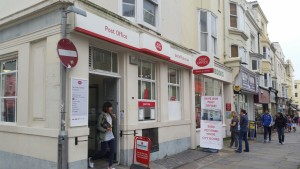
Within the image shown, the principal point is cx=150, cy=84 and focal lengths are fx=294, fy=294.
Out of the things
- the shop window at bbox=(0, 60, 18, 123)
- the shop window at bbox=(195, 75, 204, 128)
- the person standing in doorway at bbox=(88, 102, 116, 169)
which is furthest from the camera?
the shop window at bbox=(195, 75, 204, 128)

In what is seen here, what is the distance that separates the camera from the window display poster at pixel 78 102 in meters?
6.79

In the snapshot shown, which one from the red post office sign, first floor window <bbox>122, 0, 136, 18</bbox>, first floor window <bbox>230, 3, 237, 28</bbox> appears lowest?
the red post office sign

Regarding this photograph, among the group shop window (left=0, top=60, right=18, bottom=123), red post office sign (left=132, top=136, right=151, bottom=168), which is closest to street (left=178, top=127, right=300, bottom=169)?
red post office sign (left=132, top=136, right=151, bottom=168)

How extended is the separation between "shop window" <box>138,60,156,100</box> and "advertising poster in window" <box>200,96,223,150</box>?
2.89 metres

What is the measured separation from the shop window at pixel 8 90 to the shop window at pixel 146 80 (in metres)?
3.75

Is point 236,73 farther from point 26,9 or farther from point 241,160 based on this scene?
point 26,9

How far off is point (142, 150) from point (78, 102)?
2127mm

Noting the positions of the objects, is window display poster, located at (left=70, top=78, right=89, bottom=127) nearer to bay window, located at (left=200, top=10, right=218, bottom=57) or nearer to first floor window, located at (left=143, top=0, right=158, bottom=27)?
first floor window, located at (left=143, top=0, right=158, bottom=27)

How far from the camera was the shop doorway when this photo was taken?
8.71 metres

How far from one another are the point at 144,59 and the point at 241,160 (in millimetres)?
5134

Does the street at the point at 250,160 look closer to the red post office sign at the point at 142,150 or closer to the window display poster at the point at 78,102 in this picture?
the red post office sign at the point at 142,150

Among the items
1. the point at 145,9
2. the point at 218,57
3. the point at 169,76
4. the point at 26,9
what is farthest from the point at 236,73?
the point at 26,9

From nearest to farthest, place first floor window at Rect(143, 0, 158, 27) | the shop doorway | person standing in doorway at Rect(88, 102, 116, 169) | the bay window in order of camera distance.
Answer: person standing in doorway at Rect(88, 102, 116, 169), the shop doorway, first floor window at Rect(143, 0, 158, 27), the bay window

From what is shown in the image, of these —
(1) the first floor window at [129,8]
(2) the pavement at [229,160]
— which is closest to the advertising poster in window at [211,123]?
(2) the pavement at [229,160]
